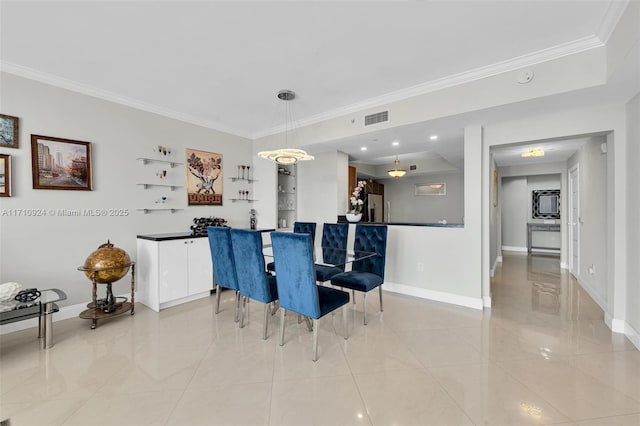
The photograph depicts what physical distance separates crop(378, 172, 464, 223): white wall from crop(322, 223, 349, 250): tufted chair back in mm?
5340

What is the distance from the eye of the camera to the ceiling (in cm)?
209

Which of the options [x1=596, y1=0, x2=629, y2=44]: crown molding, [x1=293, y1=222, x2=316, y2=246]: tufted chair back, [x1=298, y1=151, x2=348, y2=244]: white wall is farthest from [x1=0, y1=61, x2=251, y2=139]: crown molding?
[x1=596, y1=0, x2=629, y2=44]: crown molding

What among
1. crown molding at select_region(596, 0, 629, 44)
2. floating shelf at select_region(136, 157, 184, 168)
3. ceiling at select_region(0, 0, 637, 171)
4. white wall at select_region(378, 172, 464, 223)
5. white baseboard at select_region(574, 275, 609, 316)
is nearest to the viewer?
crown molding at select_region(596, 0, 629, 44)

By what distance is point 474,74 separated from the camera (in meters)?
2.95

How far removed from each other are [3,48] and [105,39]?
1.06 m

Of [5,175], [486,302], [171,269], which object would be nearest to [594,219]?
[486,302]

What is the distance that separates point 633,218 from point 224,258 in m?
4.14

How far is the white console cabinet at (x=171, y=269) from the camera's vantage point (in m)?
3.47

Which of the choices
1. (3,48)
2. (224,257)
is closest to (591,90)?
(224,257)

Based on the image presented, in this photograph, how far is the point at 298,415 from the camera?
169cm

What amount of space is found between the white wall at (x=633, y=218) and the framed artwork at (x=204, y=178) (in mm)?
5204

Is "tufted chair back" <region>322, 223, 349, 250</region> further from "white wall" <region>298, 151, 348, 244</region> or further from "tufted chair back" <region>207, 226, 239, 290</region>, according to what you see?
"tufted chair back" <region>207, 226, 239, 290</region>

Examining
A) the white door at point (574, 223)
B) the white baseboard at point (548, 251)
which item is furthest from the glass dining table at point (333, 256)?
Answer: the white baseboard at point (548, 251)

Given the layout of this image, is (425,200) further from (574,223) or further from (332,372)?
(332,372)
